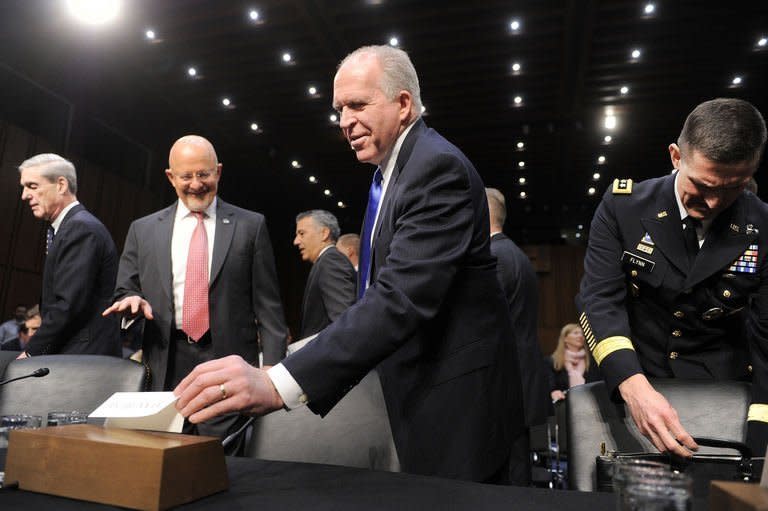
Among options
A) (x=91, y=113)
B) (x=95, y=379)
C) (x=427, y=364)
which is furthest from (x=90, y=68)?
(x=427, y=364)

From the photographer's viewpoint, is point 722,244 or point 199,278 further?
point 199,278

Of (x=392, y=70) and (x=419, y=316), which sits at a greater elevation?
(x=392, y=70)

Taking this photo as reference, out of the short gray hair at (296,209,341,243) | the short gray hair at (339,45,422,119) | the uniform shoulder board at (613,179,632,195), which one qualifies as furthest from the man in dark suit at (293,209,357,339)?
the short gray hair at (339,45,422,119)

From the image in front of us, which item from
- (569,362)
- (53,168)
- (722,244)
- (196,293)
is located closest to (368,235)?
(722,244)

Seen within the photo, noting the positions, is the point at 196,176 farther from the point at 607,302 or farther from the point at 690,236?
the point at 690,236

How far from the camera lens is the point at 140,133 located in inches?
344

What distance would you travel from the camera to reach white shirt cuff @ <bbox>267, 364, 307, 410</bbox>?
0.98m

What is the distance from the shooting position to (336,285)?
367cm

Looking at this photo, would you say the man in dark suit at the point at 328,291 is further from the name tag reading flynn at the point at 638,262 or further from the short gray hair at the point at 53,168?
the name tag reading flynn at the point at 638,262

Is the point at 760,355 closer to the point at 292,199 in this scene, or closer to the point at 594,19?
the point at 594,19

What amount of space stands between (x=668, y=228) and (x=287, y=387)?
3.67 feet

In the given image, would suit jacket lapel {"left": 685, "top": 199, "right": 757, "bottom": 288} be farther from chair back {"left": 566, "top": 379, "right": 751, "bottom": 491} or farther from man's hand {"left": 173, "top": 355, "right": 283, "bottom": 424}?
man's hand {"left": 173, "top": 355, "right": 283, "bottom": 424}

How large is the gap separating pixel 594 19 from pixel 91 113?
251 inches

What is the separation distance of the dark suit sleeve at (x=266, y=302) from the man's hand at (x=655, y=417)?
141 centimetres
